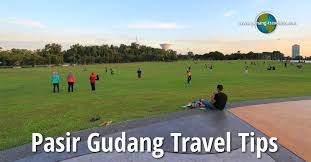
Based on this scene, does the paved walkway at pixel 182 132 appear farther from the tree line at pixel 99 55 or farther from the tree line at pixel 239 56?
the tree line at pixel 239 56

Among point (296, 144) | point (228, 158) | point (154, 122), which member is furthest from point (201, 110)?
point (228, 158)

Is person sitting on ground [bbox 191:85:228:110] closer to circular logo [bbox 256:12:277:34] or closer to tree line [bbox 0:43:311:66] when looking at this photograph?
circular logo [bbox 256:12:277:34]

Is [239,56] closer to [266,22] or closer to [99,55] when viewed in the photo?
[99,55]

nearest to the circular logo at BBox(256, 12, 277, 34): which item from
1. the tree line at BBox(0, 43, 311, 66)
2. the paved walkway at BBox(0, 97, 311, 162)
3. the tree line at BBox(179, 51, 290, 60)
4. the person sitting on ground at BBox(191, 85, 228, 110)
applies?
the paved walkway at BBox(0, 97, 311, 162)

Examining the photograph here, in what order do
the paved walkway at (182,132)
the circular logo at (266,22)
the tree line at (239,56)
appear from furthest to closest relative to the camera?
the tree line at (239,56) → the circular logo at (266,22) → the paved walkway at (182,132)

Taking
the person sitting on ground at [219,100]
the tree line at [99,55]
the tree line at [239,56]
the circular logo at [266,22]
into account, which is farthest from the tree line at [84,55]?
the person sitting on ground at [219,100]

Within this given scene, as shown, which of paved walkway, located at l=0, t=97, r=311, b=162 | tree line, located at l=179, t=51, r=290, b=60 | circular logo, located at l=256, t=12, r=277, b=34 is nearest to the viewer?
paved walkway, located at l=0, t=97, r=311, b=162

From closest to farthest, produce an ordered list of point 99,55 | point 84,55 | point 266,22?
point 266,22
point 84,55
point 99,55

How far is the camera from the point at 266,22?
31.5 m

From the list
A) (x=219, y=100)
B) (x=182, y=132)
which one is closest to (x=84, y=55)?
(x=219, y=100)

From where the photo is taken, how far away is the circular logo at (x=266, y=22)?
30719 mm

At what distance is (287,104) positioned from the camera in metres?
14.7

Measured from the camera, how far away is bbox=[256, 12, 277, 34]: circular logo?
30.7 metres

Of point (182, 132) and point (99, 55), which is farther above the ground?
point (99, 55)
